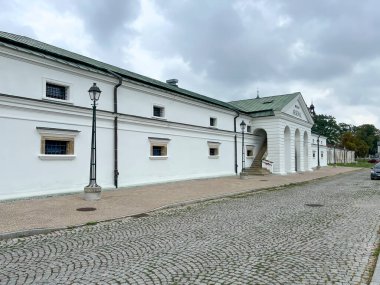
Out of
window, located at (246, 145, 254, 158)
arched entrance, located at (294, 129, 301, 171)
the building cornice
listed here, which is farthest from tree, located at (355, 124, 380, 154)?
the building cornice

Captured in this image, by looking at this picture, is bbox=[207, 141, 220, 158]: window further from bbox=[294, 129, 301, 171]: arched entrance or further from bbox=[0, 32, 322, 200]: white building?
bbox=[294, 129, 301, 171]: arched entrance

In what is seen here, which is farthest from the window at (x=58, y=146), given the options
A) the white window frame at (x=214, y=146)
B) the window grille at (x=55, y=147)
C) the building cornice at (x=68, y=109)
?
the white window frame at (x=214, y=146)

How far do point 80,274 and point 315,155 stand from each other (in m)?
46.9

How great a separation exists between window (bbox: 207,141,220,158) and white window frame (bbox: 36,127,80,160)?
11606 millimetres

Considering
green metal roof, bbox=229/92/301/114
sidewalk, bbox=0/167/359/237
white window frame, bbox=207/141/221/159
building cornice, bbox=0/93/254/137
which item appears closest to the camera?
sidewalk, bbox=0/167/359/237

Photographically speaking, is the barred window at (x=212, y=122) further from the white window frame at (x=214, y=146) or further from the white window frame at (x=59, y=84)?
the white window frame at (x=59, y=84)

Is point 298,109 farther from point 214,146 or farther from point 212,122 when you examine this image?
point 214,146

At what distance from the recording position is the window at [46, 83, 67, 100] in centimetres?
1344

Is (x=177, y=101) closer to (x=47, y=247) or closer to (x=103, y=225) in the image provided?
(x=103, y=225)

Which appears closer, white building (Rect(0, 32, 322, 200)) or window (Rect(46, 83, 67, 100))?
white building (Rect(0, 32, 322, 200))

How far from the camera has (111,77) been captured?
1603 cm

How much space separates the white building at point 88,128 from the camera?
470 inches

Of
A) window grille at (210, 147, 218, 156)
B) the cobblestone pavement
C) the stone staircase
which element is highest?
window grille at (210, 147, 218, 156)

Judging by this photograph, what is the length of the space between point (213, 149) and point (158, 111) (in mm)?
6770
